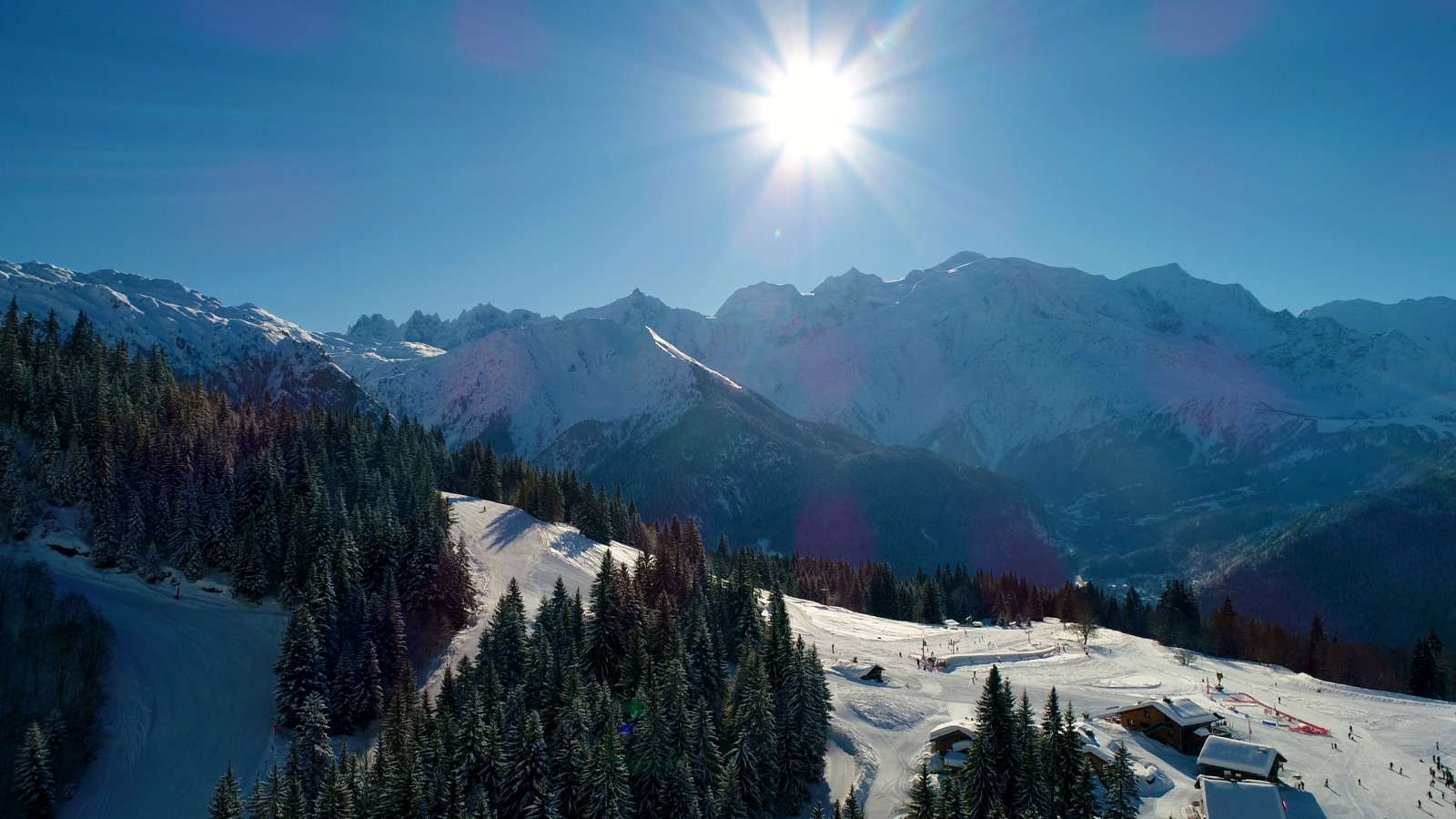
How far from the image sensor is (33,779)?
49.1m

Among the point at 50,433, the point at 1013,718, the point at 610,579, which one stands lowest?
the point at 1013,718

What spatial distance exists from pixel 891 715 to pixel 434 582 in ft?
157

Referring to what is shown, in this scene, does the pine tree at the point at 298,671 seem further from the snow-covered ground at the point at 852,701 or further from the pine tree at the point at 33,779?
the pine tree at the point at 33,779

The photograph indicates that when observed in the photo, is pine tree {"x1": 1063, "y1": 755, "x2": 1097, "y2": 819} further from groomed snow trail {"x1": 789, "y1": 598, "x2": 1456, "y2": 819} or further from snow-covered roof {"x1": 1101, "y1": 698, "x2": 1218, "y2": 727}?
snow-covered roof {"x1": 1101, "y1": 698, "x2": 1218, "y2": 727}

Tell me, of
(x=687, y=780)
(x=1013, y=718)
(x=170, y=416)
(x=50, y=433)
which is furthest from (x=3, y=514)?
(x=1013, y=718)

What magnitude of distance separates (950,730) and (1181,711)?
2077cm

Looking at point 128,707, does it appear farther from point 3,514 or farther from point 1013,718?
point 1013,718

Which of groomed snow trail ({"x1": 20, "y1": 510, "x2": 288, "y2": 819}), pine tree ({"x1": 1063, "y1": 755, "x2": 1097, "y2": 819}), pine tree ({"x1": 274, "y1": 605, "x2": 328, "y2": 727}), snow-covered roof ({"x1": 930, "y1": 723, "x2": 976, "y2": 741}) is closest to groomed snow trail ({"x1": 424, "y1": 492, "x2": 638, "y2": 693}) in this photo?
pine tree ({"x1": 274, "y1": 605, "x2": 328, "y2": 727})

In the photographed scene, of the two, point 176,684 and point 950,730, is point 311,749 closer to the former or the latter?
point 176,684

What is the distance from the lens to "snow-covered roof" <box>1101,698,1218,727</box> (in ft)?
201

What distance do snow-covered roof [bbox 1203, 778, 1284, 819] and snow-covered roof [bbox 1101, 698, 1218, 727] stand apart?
400 inches

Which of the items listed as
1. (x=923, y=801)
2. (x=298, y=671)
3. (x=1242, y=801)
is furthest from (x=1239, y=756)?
(x=298, y=671)

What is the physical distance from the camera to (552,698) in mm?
56688

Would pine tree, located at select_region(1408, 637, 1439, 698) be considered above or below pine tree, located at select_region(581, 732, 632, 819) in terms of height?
above
